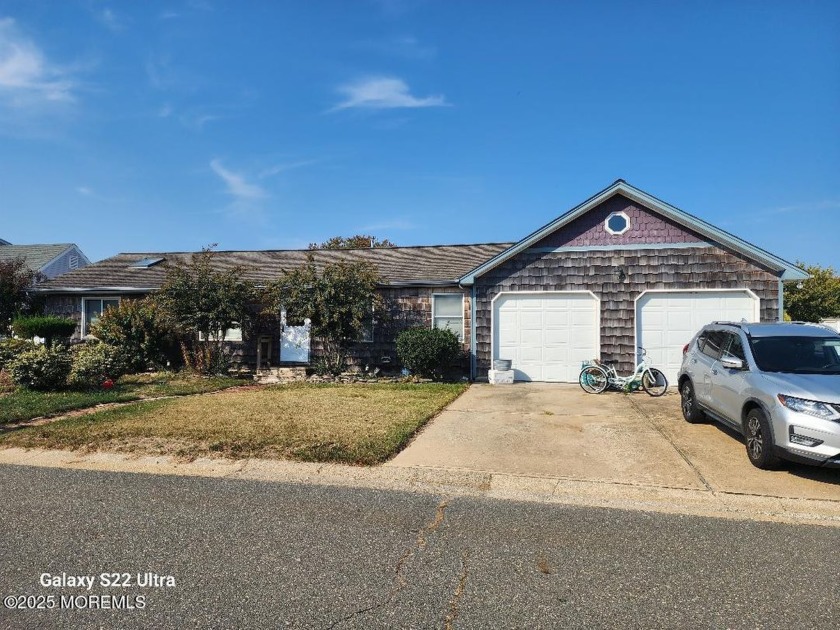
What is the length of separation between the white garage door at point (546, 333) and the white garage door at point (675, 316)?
1214 mm

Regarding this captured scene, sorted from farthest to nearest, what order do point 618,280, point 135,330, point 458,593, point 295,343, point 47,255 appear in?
point 47,255 < point 295,343 < point 135,330 < point 618,280 < point 458,593

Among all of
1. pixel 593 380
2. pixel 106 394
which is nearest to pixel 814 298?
pixel 593 380

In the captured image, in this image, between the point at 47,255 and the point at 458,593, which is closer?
the point at 458,593

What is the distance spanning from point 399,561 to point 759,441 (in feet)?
15.0

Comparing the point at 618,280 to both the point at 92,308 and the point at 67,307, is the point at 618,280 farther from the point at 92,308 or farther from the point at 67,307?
the point at 67,307

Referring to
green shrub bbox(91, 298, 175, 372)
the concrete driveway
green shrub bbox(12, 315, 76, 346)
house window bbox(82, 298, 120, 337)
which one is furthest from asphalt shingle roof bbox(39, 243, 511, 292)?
the concrete driveway

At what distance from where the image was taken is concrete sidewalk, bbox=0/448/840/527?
5020 mm

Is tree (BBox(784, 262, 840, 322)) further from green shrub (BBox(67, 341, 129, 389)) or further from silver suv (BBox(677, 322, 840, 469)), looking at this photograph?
green shrub (BBox(67, 341, 129, 389))

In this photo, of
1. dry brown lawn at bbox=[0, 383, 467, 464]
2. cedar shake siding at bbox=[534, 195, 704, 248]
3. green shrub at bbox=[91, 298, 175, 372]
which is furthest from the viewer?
green shrub at bbox=[91, 298, 175, 372]

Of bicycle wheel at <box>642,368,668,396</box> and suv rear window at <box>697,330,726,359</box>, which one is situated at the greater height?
suv rear window at <box>697,330,726,359</box>

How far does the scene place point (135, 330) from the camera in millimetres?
15250

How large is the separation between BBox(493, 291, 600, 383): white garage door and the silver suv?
4.80m

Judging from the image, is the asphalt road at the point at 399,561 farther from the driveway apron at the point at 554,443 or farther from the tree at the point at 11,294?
the tree at the point at 11,294

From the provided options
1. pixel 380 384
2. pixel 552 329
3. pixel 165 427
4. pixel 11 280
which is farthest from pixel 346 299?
pixel 11 280
